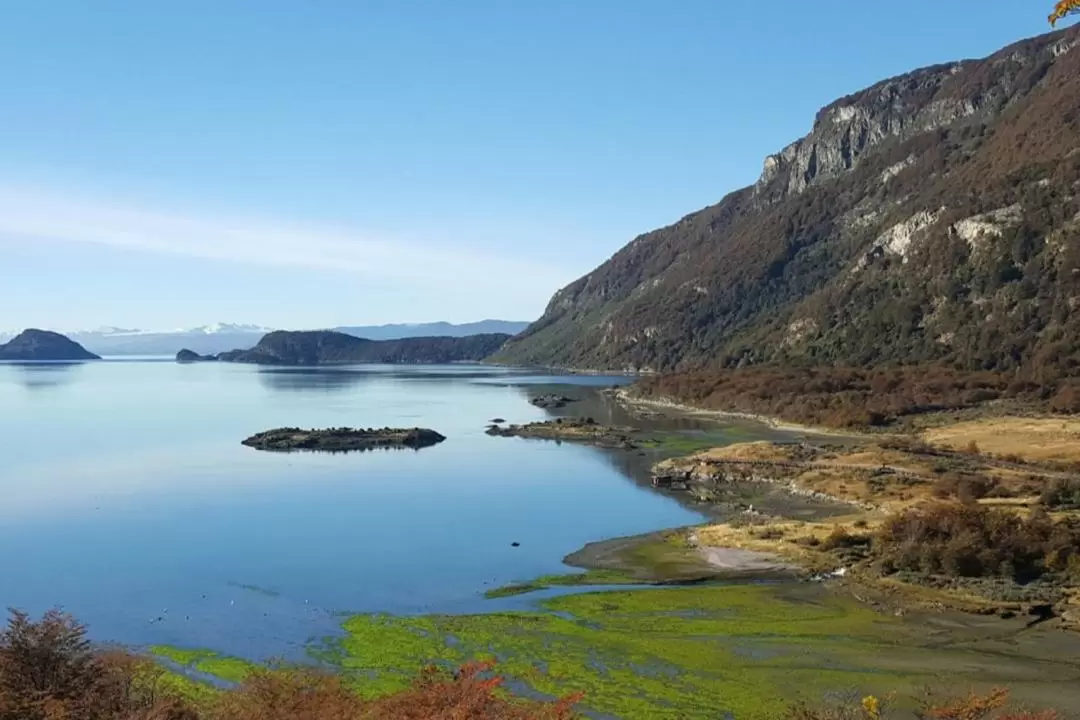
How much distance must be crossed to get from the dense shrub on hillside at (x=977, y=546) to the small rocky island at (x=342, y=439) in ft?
254

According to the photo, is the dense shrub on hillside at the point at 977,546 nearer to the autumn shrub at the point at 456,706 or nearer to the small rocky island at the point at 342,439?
the autumn shrub at the point at 456,706

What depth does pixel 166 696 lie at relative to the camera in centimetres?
2811

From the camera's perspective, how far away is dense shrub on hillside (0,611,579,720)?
23328mm

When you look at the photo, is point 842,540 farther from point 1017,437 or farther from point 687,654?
point 1017,437

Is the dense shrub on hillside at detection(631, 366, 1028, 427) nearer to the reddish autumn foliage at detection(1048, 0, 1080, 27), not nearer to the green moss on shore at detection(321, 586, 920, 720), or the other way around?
the green moss on shore at detection(321, 586, 920, 720)

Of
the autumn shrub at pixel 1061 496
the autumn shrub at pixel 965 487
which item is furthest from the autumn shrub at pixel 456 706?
the autumn shrub at pixel 965 487

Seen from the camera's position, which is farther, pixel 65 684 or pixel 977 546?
pixel 977 546

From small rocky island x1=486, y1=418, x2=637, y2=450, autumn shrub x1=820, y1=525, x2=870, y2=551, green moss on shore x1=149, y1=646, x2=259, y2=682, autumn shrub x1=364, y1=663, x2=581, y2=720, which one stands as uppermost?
autumn shrub x1=364, y1=663, x2=581, y2=720

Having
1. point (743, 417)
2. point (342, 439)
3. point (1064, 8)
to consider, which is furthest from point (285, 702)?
point (743, 417)

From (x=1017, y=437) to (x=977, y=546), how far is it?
56573 millimetres

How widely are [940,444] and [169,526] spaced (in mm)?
79078

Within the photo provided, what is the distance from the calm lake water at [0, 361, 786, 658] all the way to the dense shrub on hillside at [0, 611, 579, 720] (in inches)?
485

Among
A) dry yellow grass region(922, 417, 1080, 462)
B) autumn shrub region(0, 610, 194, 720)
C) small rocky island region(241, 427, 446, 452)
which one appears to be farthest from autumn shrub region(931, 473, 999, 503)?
small rocky island region(241, 427, 446, 452)

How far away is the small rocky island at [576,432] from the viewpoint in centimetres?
12412
